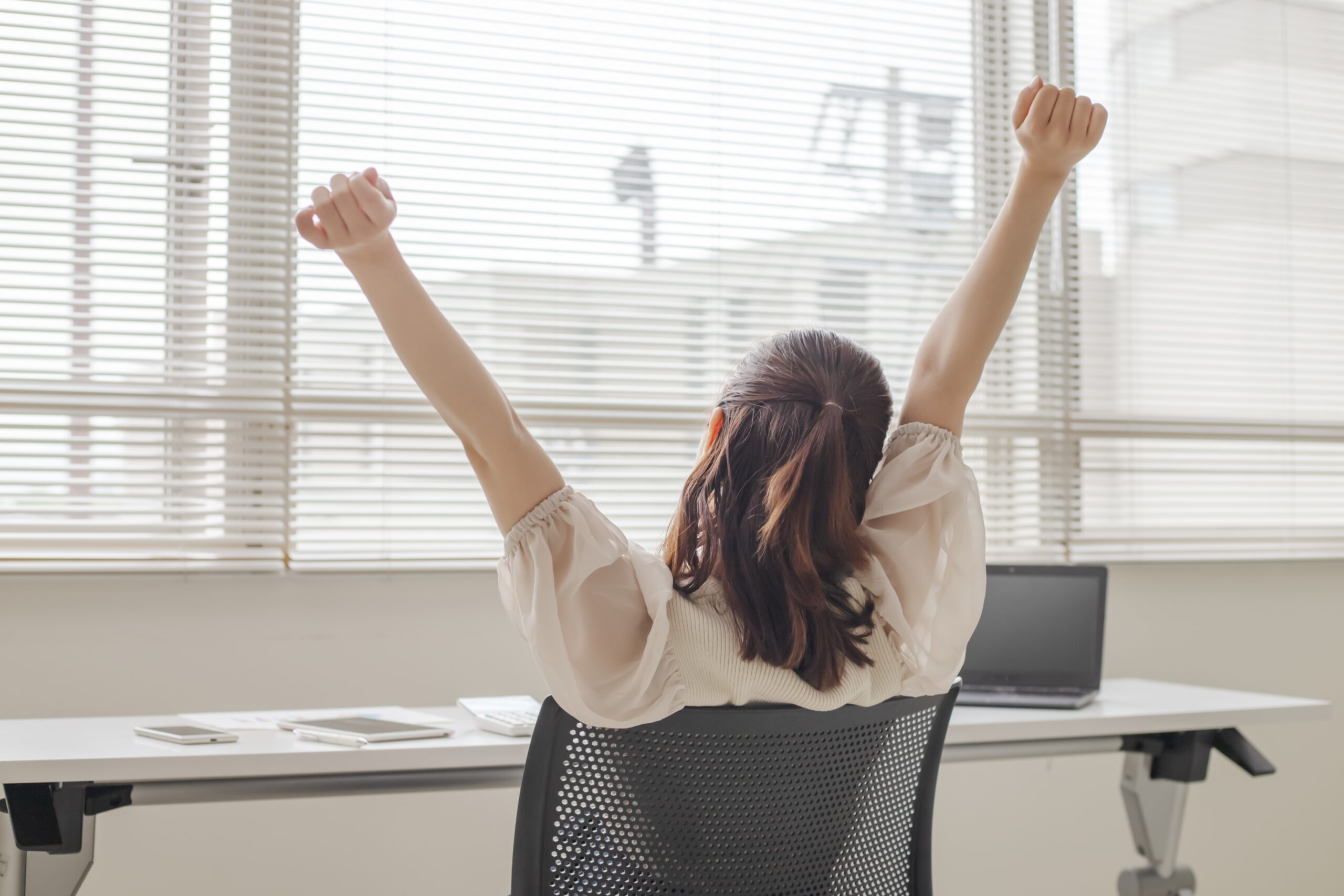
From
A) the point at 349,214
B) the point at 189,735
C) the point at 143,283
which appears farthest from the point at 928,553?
the point at 143,283

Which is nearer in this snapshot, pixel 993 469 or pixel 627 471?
pixel 627 471

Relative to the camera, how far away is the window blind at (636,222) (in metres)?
2.17

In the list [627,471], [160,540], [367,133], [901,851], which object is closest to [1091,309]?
[627,471]

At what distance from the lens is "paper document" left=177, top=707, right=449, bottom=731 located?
1.57 m

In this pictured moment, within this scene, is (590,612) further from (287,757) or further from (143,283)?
(143,283)

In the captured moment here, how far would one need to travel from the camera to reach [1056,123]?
3.27 ft

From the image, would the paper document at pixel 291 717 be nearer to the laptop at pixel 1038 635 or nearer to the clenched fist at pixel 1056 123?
the laptop at pixel 1038 635

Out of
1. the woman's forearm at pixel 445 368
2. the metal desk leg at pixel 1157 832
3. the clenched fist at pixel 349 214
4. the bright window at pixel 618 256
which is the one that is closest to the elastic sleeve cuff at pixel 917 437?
the woman's forearm at pixel 445 368

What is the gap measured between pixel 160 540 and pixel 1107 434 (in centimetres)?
212

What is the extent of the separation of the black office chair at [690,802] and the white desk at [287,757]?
0.39 m

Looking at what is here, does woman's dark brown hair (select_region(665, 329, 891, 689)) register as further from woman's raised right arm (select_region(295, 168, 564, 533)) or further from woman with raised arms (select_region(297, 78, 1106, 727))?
woman's raised right arm (select_region(295, 168, 564, 533))

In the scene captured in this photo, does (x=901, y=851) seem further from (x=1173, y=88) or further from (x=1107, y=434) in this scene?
(x=1173, y=88)

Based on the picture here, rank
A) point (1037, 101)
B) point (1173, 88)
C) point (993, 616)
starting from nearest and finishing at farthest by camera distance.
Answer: point (1037, 101), point (993, 616), point (1173, 88)

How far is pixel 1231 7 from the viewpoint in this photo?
2816 millimetres
